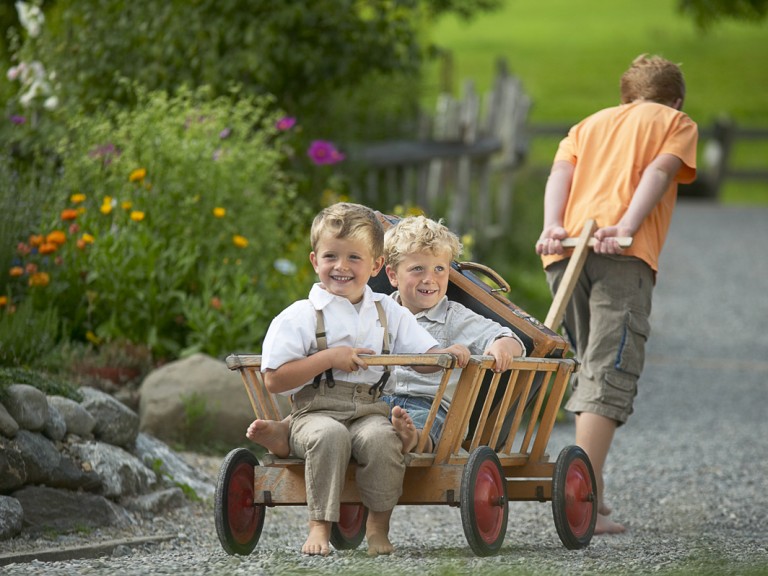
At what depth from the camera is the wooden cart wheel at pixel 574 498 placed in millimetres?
4270

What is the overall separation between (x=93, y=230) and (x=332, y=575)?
12.1ft

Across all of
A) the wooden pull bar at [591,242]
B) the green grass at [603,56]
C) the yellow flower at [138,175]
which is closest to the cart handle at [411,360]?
the wooden pull bar at [591,242]

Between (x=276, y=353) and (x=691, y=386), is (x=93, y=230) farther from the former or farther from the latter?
(x=691, y=386)

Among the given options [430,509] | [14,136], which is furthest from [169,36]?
[430,509]

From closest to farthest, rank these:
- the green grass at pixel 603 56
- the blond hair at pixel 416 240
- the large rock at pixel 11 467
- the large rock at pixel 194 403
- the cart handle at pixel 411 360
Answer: the cart handle at pixel 411 360 < the blond hair at pixel 416 240 < the large rock at pixel 11 467 < the large rock at pixel 194 403 < the green grass at pixel 603 56

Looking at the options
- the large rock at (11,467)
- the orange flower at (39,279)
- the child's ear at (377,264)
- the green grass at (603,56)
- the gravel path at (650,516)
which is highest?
the green grass at (603,56)

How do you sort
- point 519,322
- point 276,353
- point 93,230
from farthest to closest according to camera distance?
point 93,230
point 519,322
point 276,353

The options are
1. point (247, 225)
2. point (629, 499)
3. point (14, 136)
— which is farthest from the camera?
point (14, 136)

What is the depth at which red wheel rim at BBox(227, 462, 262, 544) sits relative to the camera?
4062 mm

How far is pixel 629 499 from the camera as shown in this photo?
239 inches

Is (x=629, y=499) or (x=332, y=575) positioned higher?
(x=332, y=575)

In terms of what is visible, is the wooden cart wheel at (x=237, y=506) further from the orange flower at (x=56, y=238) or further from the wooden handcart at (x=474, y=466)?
the orange flower at (x=56, y=238)

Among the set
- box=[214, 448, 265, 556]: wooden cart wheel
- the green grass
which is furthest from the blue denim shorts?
the green grass

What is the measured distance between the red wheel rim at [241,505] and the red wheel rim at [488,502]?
709 mm
